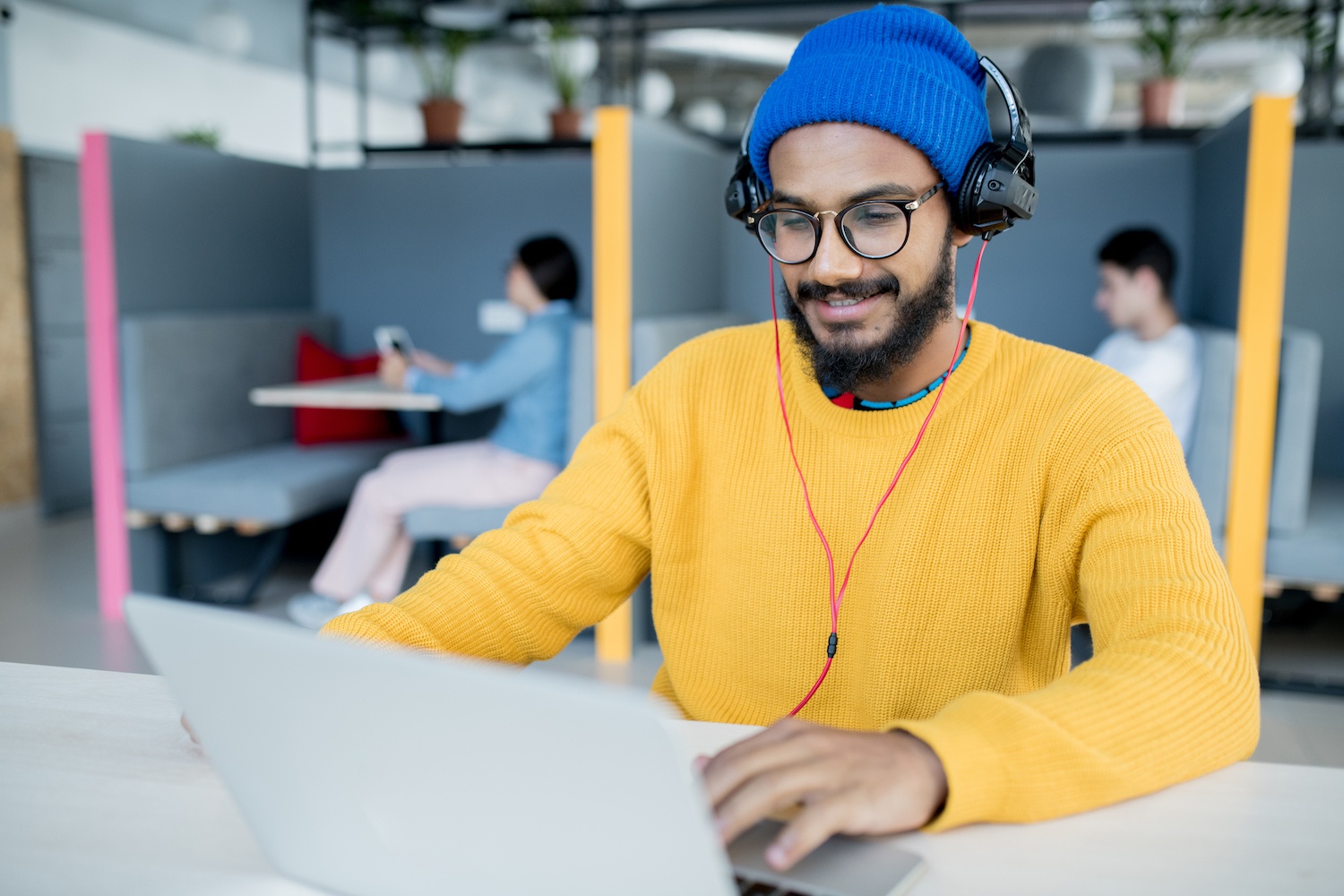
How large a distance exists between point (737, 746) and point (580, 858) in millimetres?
167

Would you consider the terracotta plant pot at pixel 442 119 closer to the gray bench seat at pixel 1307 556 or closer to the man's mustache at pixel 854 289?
the gray bench seat at pixel 1307 556

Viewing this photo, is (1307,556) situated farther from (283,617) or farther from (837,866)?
(283,617)

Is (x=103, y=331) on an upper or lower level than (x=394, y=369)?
upper

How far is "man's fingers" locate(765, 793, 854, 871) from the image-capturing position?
0.56 metres

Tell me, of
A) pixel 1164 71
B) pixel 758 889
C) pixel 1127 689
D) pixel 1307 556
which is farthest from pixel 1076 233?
pixel 758 889

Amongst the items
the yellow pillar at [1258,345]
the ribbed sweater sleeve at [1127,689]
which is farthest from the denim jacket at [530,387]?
the ribbed sweater sleeve at [1127,689]

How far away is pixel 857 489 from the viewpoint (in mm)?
1033

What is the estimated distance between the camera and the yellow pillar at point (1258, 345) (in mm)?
2564

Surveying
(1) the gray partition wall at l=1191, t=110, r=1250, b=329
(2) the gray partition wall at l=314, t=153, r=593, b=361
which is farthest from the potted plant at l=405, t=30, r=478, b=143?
(1) the gray partition wall at l=1191, t=110, r=1250, b=329

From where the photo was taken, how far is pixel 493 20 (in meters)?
4.86

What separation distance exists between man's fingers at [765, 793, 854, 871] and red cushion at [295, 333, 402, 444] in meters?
3.49

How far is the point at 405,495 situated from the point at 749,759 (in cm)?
263

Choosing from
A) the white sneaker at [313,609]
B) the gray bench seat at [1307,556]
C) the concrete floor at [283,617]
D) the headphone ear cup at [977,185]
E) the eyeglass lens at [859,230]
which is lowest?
the concrete floor at [283,617]

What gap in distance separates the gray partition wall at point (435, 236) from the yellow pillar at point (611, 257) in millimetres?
1339
